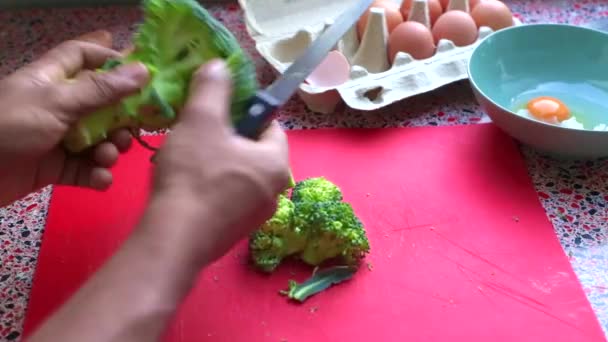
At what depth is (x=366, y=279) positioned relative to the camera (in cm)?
71

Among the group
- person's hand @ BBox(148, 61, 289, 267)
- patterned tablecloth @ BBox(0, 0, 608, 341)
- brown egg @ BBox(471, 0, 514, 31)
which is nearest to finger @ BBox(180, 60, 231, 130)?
person's hand @ BBox(148, 61, 289, 267)

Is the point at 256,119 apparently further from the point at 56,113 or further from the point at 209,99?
the point at 56,113

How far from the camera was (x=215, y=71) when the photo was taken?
0.56 meters

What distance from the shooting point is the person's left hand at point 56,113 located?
59 cm

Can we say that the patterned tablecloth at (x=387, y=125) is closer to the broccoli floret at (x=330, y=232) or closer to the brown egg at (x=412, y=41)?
the brown egg at (x=412, y=41)

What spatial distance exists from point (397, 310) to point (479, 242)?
0.14 meters

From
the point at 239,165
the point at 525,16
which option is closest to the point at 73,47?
the point at 239,165

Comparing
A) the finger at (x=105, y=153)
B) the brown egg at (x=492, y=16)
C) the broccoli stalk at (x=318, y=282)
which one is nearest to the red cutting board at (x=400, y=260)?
the broccoli stalk at (x=318, y=282)

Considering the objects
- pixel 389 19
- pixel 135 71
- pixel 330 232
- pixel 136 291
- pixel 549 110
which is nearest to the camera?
pixel 136 291

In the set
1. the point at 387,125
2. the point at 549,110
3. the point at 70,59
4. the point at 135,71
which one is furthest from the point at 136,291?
the point at 549,110

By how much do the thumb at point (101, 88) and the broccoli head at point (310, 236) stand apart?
0.20 meters

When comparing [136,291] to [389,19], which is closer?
[136,291]

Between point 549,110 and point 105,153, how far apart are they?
0.58 metres

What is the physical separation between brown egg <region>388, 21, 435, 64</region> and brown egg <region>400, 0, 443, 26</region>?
66 mm
